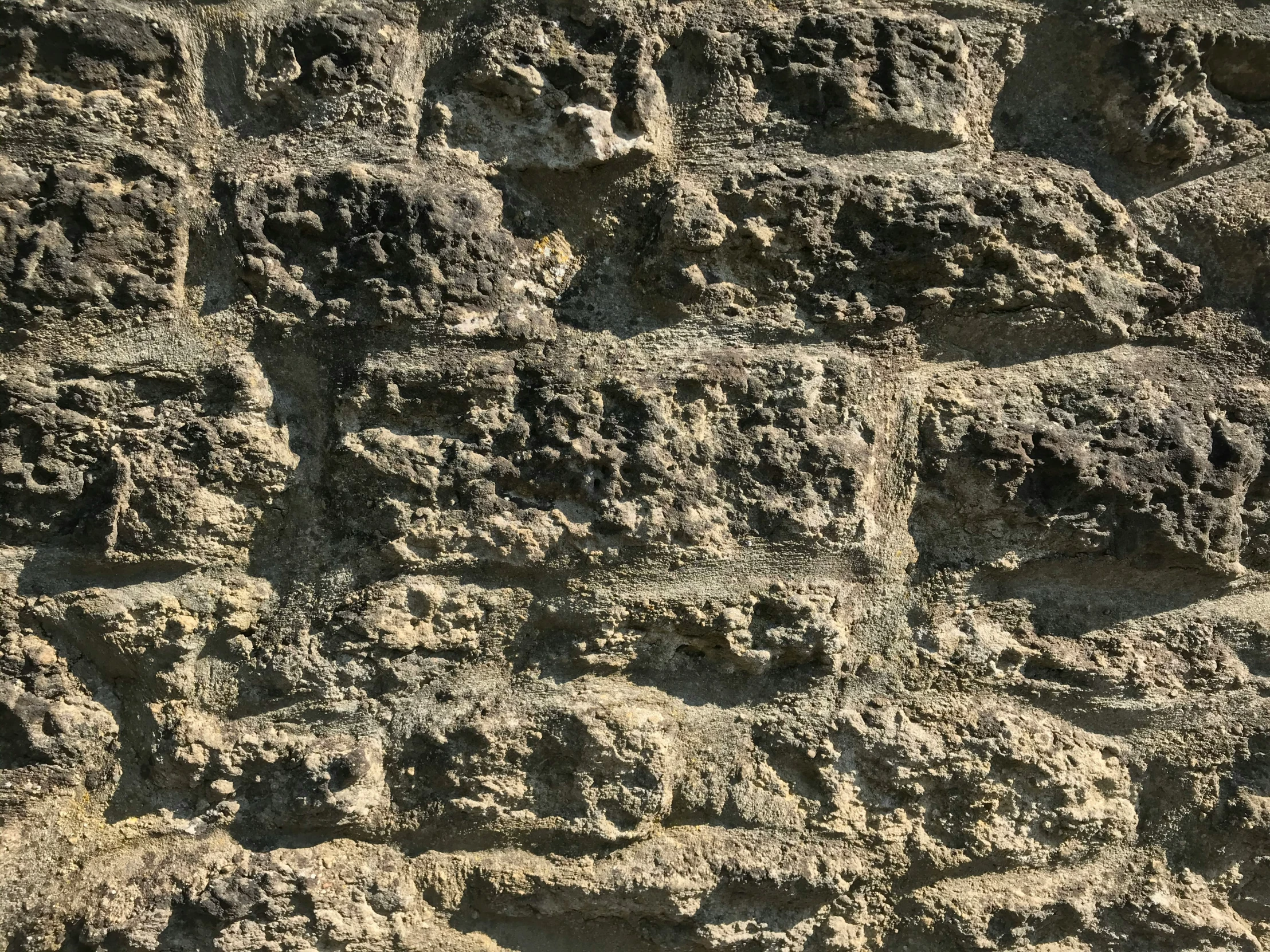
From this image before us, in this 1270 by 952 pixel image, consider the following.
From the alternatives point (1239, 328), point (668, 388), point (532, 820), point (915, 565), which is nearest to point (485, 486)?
point (668, 388)

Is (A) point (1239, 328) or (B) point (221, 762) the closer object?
(B) point (221, 762)

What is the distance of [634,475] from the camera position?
905mm

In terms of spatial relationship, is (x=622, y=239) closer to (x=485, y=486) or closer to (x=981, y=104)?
(x=485, y=486)

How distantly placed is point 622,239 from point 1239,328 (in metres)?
0.66

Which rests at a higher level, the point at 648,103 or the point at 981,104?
the point at 981,104

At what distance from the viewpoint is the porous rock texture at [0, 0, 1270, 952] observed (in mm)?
859

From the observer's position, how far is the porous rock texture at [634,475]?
86 centimetres

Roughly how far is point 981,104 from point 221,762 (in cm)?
99

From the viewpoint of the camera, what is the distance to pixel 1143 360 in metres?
0.98

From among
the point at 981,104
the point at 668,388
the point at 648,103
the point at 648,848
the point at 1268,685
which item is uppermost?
the point at 981,104

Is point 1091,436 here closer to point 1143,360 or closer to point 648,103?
point 1143,360

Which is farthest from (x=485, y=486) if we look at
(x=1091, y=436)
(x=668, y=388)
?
(x=1091, y=436)

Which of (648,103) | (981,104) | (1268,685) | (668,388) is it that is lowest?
(1268,685)

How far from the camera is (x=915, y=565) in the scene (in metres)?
0.96
